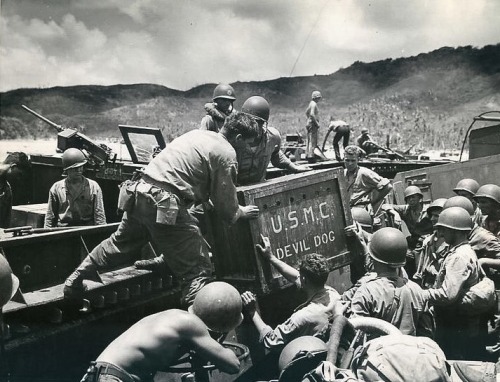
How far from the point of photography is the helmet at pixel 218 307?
3426 mm

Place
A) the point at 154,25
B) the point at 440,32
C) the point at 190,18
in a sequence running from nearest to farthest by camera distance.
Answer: the point at 190,18
the point at 154,25
the point at 440,32

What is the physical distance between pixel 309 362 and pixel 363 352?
1.33 ft

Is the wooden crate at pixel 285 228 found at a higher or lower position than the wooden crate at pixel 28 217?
lower

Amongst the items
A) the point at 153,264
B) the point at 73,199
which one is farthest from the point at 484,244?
the point at 73,199

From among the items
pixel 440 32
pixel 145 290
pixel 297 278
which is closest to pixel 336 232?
pixel 297 278

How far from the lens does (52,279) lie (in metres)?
4.97

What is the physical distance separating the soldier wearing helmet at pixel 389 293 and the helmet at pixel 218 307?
941mm

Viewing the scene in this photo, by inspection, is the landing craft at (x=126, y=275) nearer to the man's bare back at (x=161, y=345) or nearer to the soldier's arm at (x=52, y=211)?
the man's bare back at (x=161, y=345)

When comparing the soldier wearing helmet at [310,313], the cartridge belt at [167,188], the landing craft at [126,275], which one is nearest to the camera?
the soldier wearing helmet at [310,313]

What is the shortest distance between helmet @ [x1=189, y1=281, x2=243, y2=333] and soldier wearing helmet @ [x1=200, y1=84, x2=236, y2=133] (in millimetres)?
3842

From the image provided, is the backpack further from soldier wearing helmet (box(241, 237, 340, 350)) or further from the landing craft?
the landing craft

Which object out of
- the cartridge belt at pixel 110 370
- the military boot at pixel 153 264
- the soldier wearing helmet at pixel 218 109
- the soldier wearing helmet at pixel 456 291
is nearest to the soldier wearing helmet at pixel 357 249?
the soldier wearing helmet at pixel 456 291

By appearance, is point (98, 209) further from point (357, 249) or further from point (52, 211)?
point (357, 249)

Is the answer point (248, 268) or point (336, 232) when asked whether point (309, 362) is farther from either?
point (336, 232)
